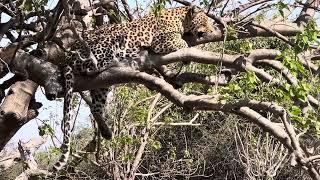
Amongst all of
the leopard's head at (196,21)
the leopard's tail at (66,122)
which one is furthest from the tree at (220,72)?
the leopard's head at (196,21)

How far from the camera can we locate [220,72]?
5137 mm

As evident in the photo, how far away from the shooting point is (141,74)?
4.75m

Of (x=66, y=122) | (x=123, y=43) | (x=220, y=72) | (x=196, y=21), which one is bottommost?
(x=66, y=122)

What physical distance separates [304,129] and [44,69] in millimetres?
2052

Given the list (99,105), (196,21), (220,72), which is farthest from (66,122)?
(196,21)

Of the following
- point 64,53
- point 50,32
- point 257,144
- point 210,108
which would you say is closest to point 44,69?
point 50,32

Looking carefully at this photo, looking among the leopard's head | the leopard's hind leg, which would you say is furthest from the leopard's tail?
the leopard's head

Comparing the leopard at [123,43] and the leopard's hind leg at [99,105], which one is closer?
the leopard at [123,43]

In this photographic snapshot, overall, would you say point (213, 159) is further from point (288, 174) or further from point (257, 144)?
point (257, 144)

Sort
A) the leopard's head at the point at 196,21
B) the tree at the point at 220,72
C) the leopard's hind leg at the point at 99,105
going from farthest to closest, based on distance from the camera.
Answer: the leopard's head at the point at 196,21, the leopard's hind leg at the point at 99,105, the tree at the point at 220,72

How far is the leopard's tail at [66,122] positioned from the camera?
5086mm

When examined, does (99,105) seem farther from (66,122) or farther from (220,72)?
(220,72)

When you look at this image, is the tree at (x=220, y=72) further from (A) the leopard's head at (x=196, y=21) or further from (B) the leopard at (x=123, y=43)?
(A) the leopard's head at (x=196, y=21)

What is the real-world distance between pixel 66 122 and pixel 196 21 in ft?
7.36
